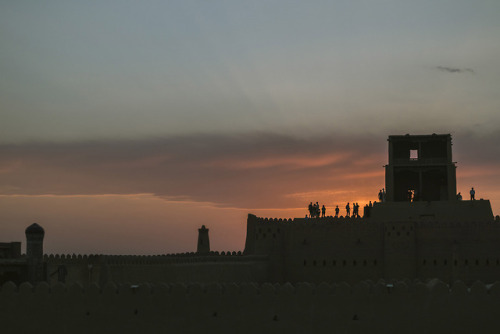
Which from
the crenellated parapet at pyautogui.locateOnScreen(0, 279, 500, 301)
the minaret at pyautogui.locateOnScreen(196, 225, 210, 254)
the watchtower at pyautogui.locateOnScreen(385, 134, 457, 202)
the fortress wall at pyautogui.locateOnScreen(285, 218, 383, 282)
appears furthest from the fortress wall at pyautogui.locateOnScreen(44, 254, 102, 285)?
the watchtower at pyautogui.locateOnScreen(385, 134, 457, 202)

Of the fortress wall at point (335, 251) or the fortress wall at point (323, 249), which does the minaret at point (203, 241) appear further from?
Result: the fortress wall at point (335, 251)

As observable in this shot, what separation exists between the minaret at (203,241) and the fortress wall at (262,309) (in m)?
25.3

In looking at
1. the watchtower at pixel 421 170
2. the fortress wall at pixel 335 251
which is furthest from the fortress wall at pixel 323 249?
the watchtower at pixel 421 170

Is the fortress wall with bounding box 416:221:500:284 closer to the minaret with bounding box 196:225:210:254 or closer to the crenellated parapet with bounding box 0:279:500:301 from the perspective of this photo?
the minaret with bounding box 196:225:210:254

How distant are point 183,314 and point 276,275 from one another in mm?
17624

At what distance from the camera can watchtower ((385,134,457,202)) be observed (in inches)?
2062

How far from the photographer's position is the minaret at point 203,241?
54.1 meters

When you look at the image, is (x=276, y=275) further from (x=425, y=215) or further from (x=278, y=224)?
(x=425, y=215)

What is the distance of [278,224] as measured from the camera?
46.7m

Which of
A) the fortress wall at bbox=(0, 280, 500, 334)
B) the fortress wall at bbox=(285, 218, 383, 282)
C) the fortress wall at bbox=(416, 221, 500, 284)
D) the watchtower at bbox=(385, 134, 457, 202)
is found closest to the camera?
the fortress wall at bbox=(0, 280, 500, 334)

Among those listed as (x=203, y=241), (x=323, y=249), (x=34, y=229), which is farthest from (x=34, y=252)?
(x=203, y=241)

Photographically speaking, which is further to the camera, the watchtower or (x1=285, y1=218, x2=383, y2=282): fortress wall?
the watchtower

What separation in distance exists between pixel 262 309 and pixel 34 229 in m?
9.93

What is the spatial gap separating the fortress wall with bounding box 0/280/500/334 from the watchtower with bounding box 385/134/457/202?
23309 millimetres
